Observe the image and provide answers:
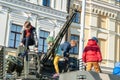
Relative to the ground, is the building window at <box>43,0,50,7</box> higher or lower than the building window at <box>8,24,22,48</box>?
higher

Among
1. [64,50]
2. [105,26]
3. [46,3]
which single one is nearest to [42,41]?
[46,3]

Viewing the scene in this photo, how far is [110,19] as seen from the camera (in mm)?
30094

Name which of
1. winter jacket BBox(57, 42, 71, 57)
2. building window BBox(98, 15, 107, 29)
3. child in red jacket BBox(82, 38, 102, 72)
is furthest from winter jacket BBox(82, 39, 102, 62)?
building window BBox(98, 15, 107, 29)

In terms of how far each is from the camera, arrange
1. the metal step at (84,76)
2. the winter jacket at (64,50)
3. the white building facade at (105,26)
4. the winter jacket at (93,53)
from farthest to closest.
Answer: the white building facade at (105,26) → the winter jacket at (64,50) → the winter jacket at (93,53) → the metal step at (84,76)

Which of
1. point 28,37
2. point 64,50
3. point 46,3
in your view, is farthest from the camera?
point 46,3

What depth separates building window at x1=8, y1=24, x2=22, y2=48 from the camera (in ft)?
77.5

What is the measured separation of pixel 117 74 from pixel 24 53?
10.2 feet

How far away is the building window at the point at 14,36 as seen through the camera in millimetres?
23609

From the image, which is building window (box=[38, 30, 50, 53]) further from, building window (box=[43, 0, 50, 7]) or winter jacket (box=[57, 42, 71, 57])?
winter jacket (box=[57, 42, 71, 57])

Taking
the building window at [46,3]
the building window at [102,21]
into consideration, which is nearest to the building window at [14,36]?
the building window at [46,3]

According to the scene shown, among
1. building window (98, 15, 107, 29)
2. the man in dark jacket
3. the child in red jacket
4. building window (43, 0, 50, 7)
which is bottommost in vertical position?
the child in red jacket

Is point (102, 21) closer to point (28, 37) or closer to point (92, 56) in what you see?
point (92, 56)

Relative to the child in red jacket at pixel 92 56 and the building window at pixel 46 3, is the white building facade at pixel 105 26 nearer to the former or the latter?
the building window at pixel 46 3

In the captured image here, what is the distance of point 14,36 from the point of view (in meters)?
23.8
